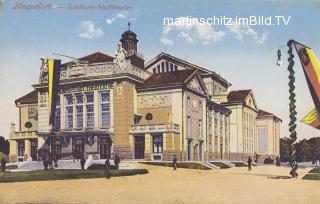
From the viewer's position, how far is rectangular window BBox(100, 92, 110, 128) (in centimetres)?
2123

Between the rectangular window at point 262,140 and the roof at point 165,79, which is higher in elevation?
the roof at point 165,79

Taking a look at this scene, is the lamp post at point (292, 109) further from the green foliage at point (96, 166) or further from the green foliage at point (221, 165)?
the green foliage at point (96, 166)

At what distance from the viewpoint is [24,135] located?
20359 mm

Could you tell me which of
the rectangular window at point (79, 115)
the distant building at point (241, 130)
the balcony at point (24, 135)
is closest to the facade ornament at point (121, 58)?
the rectangular window at point (79, 115)

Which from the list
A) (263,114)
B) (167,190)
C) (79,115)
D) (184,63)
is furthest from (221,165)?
(167,190)

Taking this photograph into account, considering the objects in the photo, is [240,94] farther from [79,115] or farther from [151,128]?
[79,115]

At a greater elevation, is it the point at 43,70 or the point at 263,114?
the point at 43,70

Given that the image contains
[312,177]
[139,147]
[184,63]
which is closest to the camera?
[312,177]

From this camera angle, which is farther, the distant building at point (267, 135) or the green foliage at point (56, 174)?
the distant building at point (267, 135)

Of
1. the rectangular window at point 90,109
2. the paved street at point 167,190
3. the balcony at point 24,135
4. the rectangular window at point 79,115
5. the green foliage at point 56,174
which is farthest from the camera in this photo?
the rectangular window at point 90,109

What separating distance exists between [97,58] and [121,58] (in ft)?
3.45

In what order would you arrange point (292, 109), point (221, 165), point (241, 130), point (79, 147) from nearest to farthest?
point (292, 109)
point (79, 147)
point (221, 165)
point (241, 130)

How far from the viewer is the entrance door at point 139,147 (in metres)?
20.4

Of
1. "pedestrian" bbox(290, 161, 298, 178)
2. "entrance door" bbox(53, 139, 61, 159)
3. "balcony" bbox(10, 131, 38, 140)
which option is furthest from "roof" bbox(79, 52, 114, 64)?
"pedestrian" bbox(290, 161, 298, 178)
